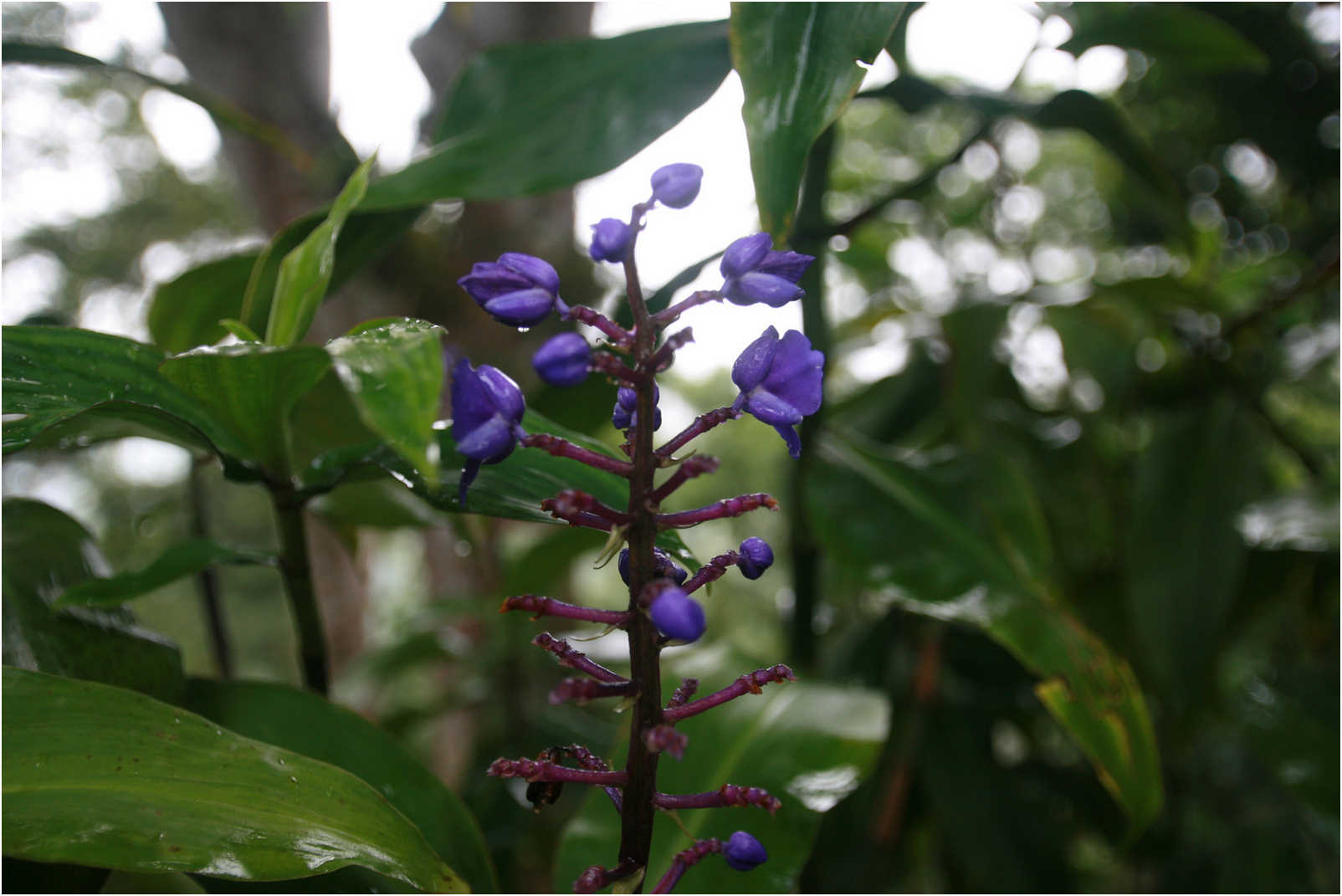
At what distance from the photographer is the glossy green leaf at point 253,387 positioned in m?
0.43

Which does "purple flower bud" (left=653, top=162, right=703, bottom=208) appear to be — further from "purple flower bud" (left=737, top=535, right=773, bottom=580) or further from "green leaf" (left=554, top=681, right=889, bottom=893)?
"green leaf" (left=554, top=681, right=889, bottom=893)

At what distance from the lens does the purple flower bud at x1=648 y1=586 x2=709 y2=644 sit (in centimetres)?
28

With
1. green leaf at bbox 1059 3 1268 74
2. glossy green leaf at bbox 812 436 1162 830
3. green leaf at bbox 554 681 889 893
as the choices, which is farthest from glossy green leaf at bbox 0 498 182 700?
green leaf at bbox 1059 3 1268 74

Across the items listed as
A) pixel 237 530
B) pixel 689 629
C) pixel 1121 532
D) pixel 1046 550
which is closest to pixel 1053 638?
pixel 1046 550

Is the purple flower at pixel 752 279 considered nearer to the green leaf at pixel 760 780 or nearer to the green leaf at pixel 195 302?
the green leaf at pixel 760 780

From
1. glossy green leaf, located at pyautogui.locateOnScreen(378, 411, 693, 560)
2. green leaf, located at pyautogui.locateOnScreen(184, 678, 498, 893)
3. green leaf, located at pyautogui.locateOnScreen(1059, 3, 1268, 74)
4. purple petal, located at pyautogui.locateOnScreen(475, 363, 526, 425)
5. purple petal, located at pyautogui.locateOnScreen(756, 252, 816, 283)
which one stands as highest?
green leaf, located at pyautogui.locateOnScreen(1059, 3, 1268, 74)

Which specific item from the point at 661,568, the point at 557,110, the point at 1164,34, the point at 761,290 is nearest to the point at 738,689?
the point at 661,568

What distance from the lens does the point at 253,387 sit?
1.53 ft

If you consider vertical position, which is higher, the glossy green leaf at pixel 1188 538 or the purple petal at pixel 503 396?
the purple petal at pixel 503 396

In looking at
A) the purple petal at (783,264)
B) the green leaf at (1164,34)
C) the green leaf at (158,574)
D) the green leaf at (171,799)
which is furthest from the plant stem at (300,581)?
the green leaf at (1164,34)

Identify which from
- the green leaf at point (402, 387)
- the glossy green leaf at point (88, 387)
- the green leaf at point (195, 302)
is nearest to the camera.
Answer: the green leaf at point (402, 387)

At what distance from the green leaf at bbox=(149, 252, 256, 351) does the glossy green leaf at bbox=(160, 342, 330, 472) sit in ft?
0.82

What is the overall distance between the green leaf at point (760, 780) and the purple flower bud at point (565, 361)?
0.32m

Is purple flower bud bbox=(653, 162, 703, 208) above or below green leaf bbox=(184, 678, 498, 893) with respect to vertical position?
above
